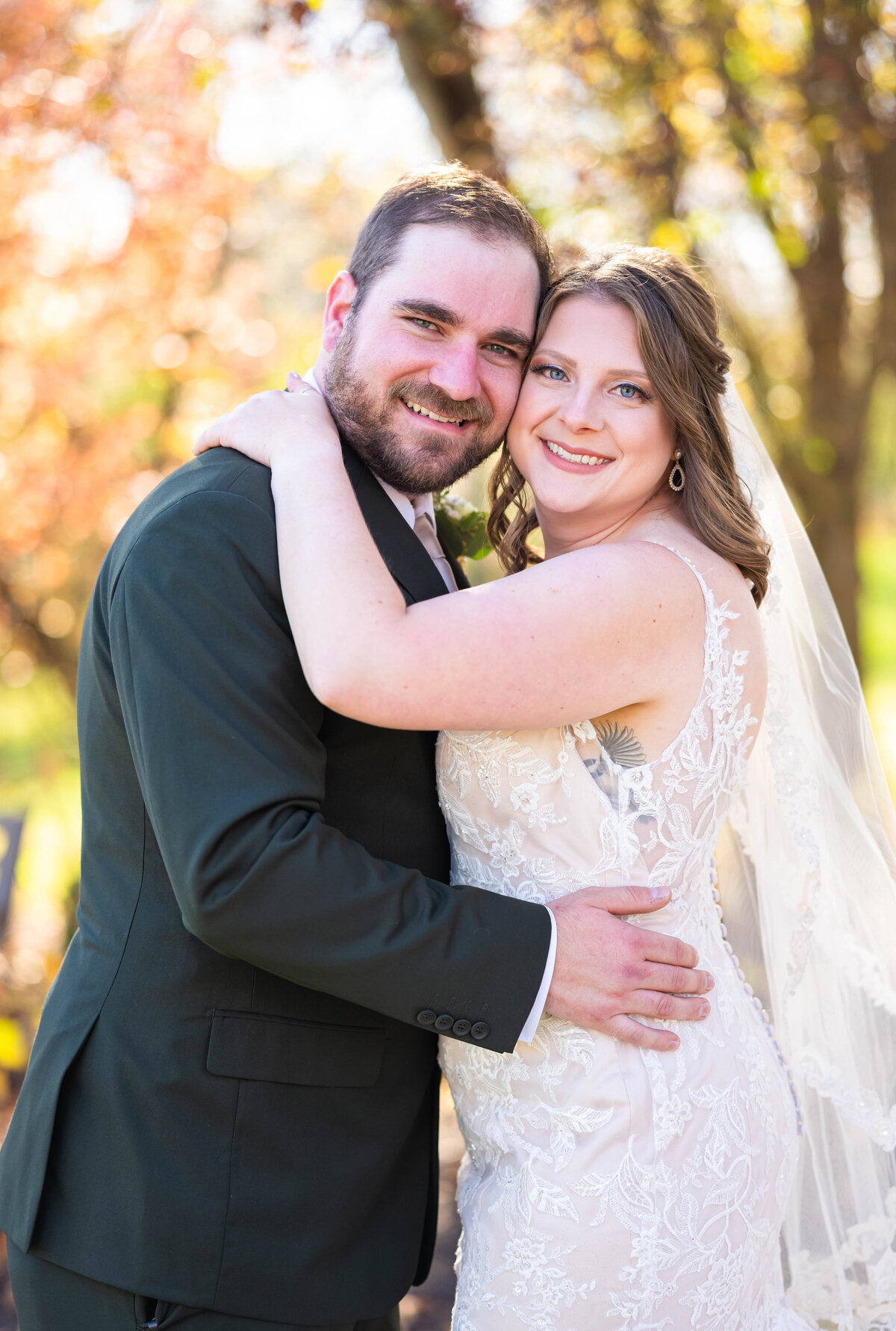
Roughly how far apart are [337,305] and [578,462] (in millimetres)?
668

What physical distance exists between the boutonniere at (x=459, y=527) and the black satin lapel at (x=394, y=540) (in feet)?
2.04

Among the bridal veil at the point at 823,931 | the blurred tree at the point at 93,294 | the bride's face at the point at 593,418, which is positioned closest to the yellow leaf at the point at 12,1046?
the blurred tree at the point at 93,294

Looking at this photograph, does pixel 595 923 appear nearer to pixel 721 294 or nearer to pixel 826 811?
pixel 826 811

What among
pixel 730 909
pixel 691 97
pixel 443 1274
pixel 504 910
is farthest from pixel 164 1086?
pixel 691 97

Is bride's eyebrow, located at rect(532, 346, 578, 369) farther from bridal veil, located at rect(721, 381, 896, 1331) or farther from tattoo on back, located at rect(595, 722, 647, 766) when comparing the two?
tattoo on back, located at rect(595, 722, 647, 766)

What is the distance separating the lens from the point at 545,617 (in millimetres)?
2016

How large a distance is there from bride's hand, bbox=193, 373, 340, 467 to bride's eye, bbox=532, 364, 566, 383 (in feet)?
1.66

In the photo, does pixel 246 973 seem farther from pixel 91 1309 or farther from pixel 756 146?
pixel 756 146

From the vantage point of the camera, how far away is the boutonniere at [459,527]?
9.83 feet

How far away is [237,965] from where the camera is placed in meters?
2.02

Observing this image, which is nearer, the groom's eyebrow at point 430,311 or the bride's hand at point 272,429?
the bride's hand at point 272,429

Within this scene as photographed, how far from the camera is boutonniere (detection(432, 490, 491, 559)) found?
118 inches

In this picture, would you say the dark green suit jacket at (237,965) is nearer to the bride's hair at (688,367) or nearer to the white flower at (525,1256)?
the white flower at (525,1256)

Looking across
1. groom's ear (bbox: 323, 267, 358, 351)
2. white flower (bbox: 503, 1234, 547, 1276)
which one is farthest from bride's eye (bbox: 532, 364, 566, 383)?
white flower (bbox: 503, 1234, 547, 1276)
